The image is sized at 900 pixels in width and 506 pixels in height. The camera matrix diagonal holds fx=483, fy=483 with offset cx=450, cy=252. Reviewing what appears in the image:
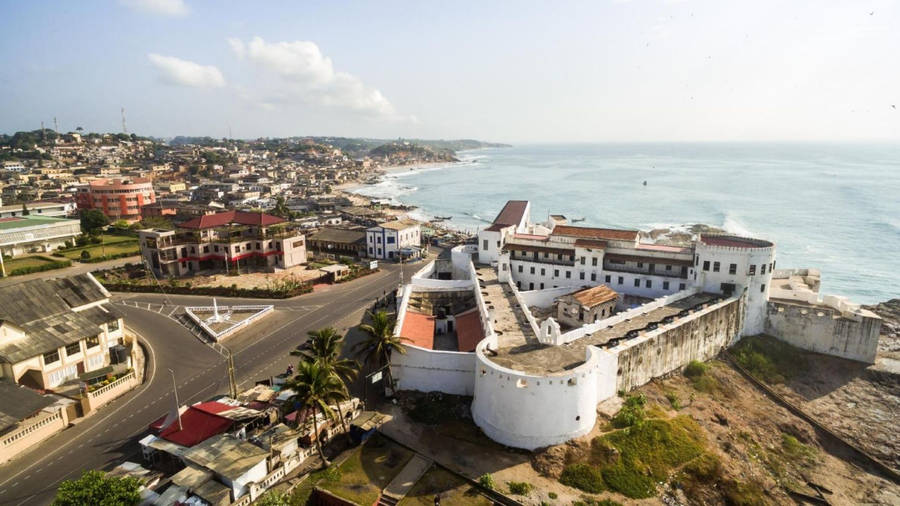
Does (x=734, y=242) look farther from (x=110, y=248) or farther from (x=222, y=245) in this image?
(x=110, y=248)

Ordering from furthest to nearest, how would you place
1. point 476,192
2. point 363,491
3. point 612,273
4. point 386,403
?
point 476,192, point 612,273, point 386,403, point 363,491

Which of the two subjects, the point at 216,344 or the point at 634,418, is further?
the point at 216,344

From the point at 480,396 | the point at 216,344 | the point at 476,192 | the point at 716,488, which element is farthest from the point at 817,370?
the point at 476,192

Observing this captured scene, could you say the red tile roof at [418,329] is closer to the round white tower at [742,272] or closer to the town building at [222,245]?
the round white tower at [742,272]

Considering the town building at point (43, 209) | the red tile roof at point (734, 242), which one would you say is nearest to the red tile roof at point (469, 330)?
the red tile roof at point (734, 242)

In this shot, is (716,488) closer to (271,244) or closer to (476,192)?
(271,244)

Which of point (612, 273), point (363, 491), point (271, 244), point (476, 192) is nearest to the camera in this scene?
point (363, 491)

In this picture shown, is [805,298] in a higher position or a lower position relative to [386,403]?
higher
